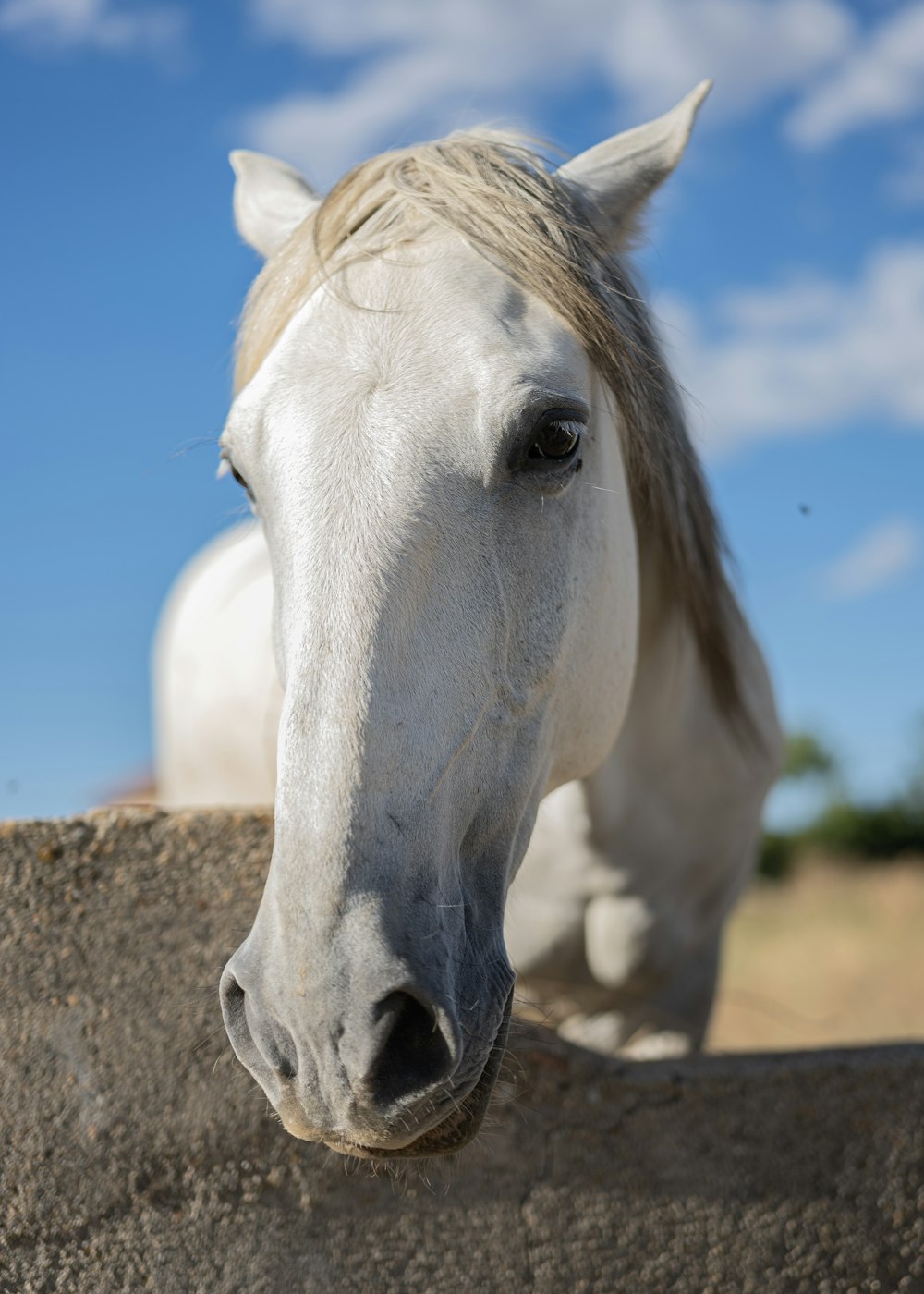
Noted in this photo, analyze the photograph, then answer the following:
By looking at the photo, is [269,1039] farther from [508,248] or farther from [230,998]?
[508,248]

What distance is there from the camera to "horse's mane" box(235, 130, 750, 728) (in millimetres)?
1871

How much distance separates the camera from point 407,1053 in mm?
1357

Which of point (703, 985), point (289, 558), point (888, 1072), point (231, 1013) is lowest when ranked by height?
point (703, 985)

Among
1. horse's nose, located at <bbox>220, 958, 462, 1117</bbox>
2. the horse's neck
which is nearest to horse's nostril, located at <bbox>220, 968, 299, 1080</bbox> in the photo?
horse's nose, located at <bbox>220, 958, 462, 1117</bbox>

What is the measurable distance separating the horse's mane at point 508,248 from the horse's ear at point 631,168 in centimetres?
6

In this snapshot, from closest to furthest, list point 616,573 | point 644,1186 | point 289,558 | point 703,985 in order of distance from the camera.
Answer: point 289,558 < point 644,1186 < point 616,573 < point 703,985

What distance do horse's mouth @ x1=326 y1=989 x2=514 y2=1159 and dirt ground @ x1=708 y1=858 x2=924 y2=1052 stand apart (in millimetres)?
1978

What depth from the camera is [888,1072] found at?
1.99 m

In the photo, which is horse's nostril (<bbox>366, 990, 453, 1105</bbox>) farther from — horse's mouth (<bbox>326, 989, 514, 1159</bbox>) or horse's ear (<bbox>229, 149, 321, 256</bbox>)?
horse's ear (<bbox>229, 149, 321, 256</bbox>)

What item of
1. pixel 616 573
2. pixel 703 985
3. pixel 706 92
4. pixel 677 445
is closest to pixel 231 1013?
pixel 616 573

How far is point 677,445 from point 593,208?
497 millimetres

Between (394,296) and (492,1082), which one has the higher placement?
(394,296)

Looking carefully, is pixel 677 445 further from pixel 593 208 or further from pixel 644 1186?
pixel 644 1186

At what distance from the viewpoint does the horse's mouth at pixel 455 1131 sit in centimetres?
140
